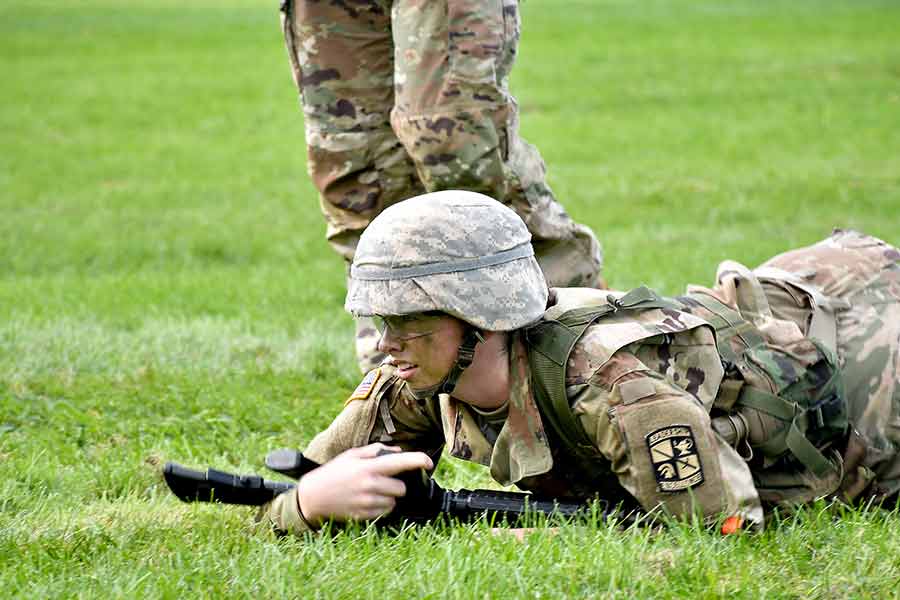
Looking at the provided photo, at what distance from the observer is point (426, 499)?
11.7 feet

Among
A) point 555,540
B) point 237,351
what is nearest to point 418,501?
point 555,540

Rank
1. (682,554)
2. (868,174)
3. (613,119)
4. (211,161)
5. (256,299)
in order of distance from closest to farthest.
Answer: (682,554) < (256,299) < (868,174) < (211,161) < (613,119)

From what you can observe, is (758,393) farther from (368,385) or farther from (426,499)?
(368,385)

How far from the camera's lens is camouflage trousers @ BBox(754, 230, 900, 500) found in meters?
3.84

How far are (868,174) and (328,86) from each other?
26.0 feet

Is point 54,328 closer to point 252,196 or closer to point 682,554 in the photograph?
point 682,554

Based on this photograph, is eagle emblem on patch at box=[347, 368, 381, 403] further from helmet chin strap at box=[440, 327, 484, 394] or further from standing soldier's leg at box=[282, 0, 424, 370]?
standing soldier's leg at box=[282, 0, 424, 370]

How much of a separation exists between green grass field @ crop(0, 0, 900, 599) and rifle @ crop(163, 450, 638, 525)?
106 millimetres

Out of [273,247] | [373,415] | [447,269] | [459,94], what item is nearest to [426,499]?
[373,415]

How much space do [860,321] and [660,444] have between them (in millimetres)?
1079

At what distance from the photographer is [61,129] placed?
53.6ft

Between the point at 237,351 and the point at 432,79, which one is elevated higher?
the point at 432,79

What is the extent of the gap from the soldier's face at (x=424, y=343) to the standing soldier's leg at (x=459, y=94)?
1521mm

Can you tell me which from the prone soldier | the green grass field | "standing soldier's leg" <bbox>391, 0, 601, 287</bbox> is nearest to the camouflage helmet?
the prone soldier
